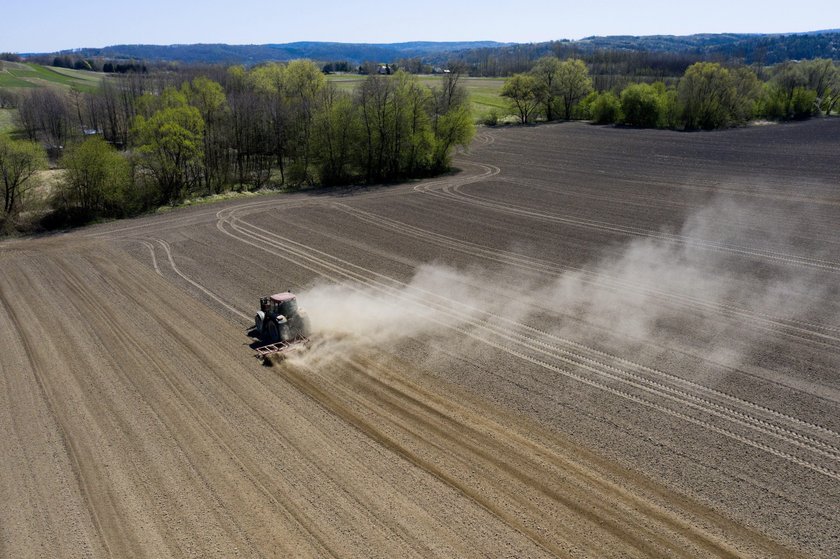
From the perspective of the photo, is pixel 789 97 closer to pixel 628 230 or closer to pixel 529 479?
pixel 628 230

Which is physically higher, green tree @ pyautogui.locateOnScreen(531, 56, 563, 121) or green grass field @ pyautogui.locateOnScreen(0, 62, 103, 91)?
→ green grass field @ pyautogui.locateOnScreen(0, 62, 103, 91)

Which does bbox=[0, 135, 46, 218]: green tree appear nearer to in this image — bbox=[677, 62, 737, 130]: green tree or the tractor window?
the tractor window

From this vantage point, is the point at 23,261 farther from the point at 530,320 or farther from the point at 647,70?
the point at 647,70

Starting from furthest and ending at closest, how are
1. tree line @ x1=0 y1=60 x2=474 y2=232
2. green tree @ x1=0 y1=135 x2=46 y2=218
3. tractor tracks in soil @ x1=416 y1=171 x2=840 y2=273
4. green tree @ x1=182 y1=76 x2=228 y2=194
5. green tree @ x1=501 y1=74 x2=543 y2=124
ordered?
green tree @ x1=501 y1=74 x2=543 y2=124
green tree @ x1=182 y1=76 x2=228 y2=194
tree line @ x1=0 y1=60 x2=474 y2=232
green tree @ x1=0 y1=135 x2=46 y2=218
tractor tracks in soil @ x1=416 y1=171 x2=840 y2=273

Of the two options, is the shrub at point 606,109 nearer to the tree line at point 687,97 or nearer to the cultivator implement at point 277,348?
the tree line at point 687,97

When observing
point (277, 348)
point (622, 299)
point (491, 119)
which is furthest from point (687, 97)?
point (277, 348)

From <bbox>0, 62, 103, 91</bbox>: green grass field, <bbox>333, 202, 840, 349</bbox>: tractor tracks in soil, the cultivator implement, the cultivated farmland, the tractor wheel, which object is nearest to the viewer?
the cultivated farmland

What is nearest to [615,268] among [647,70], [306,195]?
[306,195]

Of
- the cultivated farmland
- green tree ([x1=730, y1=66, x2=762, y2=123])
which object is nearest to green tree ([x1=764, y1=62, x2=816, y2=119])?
green tree ([x1=730, y1=66, x2=762, y2=123])
